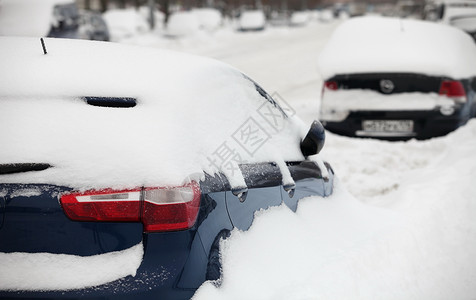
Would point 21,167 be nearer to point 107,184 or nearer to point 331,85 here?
point 107,184

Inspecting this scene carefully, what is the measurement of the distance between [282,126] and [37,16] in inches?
456

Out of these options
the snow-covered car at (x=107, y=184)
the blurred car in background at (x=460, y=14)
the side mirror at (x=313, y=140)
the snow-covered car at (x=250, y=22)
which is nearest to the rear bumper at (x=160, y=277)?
the snow-covered car at (x=107, y=184)

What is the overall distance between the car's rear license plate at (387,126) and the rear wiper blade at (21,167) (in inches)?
201

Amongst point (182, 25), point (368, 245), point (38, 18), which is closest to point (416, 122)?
point (368, 245)

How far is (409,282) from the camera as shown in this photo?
3.44 metres

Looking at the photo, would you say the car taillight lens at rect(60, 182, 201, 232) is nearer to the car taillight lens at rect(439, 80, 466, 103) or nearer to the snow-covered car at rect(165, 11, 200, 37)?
the car taillight lens at rect(439, 80, 466, 103)

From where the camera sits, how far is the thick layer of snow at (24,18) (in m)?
11.9

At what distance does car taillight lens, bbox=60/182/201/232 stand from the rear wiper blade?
0.16 meters

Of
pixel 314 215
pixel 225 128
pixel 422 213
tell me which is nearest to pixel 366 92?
pixel 422 213

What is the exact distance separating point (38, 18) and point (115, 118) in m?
12.2

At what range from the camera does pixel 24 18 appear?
1231cm

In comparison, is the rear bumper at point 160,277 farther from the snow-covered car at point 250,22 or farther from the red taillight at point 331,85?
the snow-covered car at point 250,22

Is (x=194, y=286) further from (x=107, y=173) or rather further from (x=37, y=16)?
(x=37, y=16)

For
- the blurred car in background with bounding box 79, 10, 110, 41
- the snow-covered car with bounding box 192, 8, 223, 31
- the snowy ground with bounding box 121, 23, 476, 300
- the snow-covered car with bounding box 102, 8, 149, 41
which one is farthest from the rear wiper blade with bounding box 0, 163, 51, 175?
the snow-covered car with bounding box 192, 8, 223, 31
